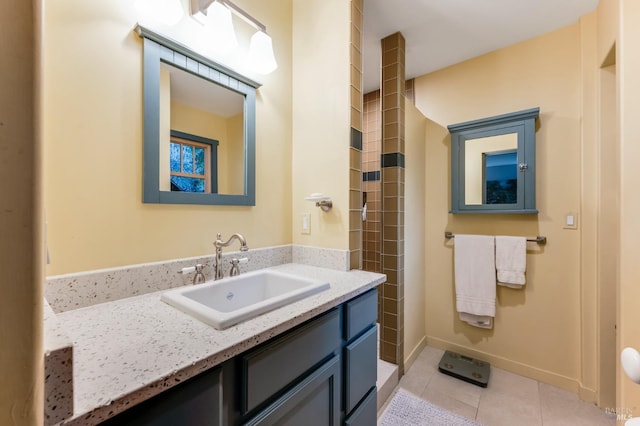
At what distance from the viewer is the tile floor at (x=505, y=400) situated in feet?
5.05

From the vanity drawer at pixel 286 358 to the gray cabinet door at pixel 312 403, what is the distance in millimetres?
35

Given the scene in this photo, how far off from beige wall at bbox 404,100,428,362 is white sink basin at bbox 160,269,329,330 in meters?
1.14

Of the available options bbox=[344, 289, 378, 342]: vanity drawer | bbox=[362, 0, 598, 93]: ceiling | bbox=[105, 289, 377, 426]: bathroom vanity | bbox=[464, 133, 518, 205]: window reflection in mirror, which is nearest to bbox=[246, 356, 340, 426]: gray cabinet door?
bbox=[105, 289, 377, 426]: bathroom vanity

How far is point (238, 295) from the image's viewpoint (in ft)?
3.88

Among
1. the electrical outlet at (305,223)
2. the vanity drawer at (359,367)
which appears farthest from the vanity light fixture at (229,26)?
the vanity drawer at (359,367)

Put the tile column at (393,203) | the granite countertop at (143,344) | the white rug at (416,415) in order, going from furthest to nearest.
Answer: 1. the tile column at (393,203)
2. the white rug at (416,415)
3. the granite countertop at (143,344)

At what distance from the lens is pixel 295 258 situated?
5.29ft

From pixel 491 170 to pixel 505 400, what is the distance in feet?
5.38

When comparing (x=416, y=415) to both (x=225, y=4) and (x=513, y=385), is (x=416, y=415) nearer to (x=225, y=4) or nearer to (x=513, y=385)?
(x=513, y=385)

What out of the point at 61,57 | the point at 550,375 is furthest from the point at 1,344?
the point at 550,375

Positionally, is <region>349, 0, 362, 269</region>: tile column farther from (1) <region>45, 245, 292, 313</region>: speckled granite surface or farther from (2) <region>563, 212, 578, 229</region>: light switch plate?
(2) <region>563, 212, 578, 229</region>: light switch plate

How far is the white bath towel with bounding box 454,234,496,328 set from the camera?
2.01 m

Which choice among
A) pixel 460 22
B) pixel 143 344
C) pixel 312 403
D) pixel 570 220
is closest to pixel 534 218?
pixel 570 220

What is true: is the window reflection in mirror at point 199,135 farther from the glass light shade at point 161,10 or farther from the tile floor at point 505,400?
the tile floor at point 505,400
